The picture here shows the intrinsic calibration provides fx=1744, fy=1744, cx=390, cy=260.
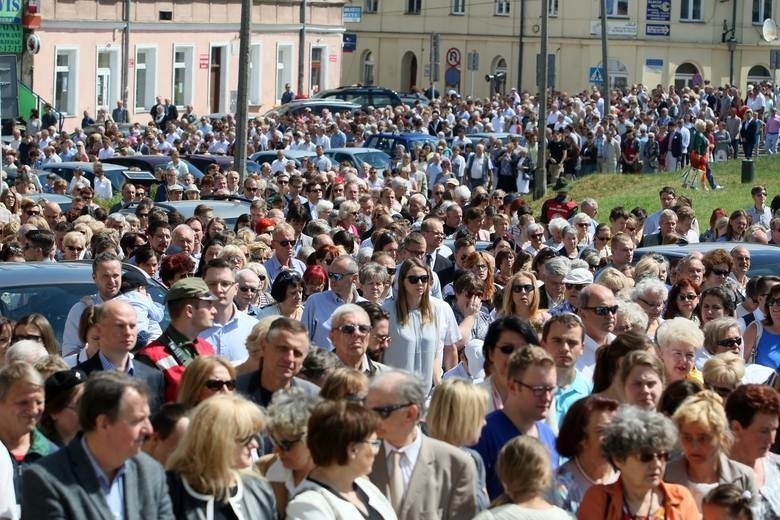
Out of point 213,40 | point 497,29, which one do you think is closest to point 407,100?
point 213,40

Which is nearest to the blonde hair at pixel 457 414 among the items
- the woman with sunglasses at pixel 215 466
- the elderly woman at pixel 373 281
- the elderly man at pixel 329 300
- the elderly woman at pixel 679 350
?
the woman with sunglasses at pixel 215 466

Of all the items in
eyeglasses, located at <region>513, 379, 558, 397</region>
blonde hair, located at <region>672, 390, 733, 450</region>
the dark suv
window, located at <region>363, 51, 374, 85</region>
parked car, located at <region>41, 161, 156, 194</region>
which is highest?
window, located at <region>363, 51, 374, 85</region>

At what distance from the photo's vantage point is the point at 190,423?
7.27 metres

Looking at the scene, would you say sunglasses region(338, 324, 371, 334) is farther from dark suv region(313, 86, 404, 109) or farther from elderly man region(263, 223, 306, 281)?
dark suv region(313, 86, 404, 109)

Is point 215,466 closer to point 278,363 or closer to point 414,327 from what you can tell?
point 278,363

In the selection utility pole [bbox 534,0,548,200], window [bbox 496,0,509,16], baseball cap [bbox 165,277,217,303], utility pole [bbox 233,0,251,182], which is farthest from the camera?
window [bbox 496,0,509,16]

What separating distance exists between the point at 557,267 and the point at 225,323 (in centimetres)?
339

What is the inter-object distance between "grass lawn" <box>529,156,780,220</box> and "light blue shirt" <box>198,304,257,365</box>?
1946cm

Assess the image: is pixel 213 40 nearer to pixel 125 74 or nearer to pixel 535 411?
pixel 125 74

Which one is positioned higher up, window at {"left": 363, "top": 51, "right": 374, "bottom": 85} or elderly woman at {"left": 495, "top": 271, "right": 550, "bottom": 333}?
window at {"left": 363, "top": 51, "right": 374, "bottom": 85}

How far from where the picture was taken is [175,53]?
57781 mm

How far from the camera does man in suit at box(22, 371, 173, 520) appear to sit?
6.93 m

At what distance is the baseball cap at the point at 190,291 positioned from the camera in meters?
10.2

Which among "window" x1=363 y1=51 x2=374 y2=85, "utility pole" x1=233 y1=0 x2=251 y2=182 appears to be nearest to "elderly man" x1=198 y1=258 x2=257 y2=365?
"utility pole" x1=233 y1=0 x2=251 y2=182
